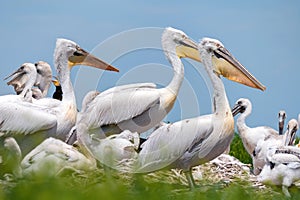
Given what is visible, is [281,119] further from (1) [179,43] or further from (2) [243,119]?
(1) [179,43]

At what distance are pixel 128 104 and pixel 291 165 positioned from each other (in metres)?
1.87

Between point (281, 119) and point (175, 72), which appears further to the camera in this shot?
point (281, 119)

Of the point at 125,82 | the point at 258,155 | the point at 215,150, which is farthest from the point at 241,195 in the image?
the point at 258,155

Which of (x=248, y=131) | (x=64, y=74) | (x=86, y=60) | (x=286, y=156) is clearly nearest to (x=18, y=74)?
(x=86, y=60)

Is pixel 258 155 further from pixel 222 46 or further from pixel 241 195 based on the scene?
pixel 241 195

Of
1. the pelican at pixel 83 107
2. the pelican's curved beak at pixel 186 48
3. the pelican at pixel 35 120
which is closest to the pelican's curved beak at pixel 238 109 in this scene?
the pelican's curved beak at pixel 186 48

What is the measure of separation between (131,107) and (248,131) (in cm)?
391

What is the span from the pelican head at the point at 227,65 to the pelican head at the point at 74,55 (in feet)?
5.64

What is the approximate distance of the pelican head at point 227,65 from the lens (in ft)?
28.9

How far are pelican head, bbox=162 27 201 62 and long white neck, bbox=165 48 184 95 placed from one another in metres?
0.15

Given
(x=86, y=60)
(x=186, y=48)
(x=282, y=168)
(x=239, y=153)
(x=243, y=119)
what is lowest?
(x=239, y=153)

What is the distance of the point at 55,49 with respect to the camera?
954 centimetres

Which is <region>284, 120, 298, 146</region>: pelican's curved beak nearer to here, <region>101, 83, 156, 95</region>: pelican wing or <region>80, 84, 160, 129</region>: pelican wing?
<region>101, 83, 156, 95</region>: pelican wing

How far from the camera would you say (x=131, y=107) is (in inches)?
349
